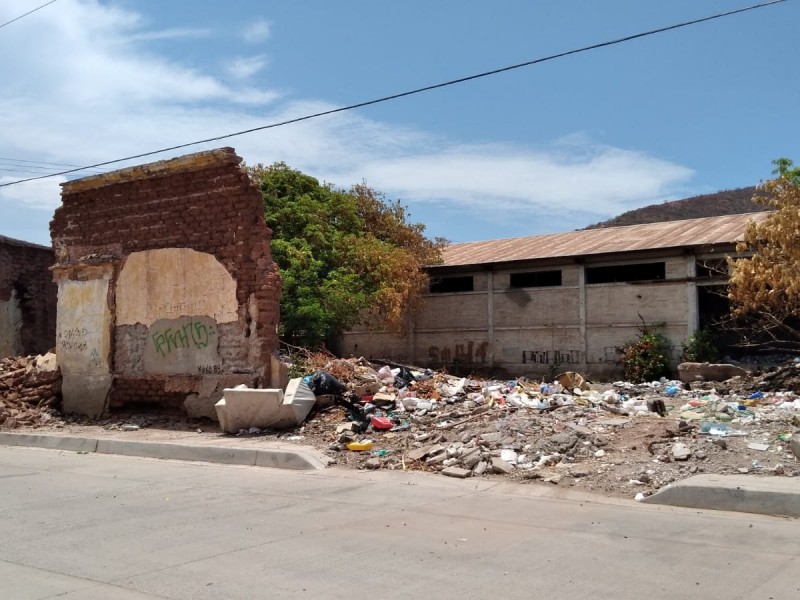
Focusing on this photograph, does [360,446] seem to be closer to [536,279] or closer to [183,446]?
[183,446]

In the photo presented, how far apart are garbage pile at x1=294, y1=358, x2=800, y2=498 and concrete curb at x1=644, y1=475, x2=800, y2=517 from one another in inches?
14.1

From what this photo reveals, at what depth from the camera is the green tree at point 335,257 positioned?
62.1 ft

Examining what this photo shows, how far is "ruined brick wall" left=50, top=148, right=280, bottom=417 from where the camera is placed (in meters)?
13.4

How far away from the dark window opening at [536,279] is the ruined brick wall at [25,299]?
1453 cm

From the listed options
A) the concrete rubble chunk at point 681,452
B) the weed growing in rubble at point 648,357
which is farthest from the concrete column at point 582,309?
the concrete rubble chunk at point 681,452

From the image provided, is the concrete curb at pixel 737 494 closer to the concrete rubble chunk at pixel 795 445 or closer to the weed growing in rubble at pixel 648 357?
the concrete rubble chunk at pixel 795 445

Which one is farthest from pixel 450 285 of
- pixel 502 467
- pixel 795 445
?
pixel 795 445

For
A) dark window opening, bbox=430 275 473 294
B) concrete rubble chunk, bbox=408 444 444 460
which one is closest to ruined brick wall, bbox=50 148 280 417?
concrete rubble chunk, bbox=408 444 444 460

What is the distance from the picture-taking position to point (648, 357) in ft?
72.3

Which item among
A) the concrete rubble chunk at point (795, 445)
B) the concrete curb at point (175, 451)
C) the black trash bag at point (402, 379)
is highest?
the black trash bag at point (402, 379)

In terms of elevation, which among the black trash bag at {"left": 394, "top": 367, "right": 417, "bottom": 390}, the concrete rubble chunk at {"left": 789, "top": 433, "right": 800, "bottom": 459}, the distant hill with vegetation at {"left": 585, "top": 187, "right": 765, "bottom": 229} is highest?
the distant hill with vegetation at {"left": 585, "top": 187, "right": 765, "bottom": 229}

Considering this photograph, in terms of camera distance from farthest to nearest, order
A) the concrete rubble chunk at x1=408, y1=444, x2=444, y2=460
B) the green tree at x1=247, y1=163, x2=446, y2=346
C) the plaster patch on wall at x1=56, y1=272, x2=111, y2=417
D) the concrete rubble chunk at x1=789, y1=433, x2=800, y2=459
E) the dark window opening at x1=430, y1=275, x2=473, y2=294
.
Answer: the dark window opening at x1=430, y1=275, x2=473, y2=294, the green tree at x1=247, y1=163, x2=446, y2=346, the plaster patch on wall at x1=56, y1=272, x2=111, y2=417, the concrete rubble chunk at x1=408, y1=444, x2=444, y2=460, the concrete rubble chunk at x1=789, y1=433, x2=800, y2=459

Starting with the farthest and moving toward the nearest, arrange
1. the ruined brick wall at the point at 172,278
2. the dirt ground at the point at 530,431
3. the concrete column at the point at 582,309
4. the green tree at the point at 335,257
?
the concrete column at the point at 582,309 → the green tree at the point at 335,257 → the ruined brick wall at the point at 172,278 → the dirt ground at the point at 530,431

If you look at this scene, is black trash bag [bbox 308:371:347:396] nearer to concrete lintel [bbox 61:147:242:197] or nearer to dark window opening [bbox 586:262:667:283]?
concrete lintel [bbox 61:147:242:197]
